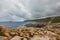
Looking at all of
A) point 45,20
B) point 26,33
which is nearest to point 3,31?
point 26,33

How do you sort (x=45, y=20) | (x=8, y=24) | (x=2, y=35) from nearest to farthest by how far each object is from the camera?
(x=2, y=35)
(x=8, y=24)
(x=45, y=20)

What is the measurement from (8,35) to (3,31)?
1.58 ft

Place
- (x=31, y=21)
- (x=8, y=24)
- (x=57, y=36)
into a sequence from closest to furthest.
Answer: (x=57, y=36), (x=8, y=24), (x=31, y=21)

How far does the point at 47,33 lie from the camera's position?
15203mm

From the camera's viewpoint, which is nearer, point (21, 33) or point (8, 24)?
point (21, 33)

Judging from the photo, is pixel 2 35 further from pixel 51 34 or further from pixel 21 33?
pixel 51 34

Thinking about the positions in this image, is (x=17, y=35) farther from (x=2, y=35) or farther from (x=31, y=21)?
(x=31, y=21)

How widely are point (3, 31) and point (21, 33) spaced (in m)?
1.26

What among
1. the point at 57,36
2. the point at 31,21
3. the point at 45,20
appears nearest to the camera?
the point at 57,36

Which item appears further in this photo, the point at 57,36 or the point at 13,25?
the point at 13,25

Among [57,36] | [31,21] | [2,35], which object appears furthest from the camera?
[31,21]

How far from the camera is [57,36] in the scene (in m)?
15.6

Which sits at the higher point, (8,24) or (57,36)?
(8,24)

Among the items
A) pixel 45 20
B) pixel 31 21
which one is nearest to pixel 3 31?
pixel 31 21
